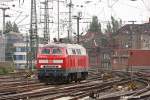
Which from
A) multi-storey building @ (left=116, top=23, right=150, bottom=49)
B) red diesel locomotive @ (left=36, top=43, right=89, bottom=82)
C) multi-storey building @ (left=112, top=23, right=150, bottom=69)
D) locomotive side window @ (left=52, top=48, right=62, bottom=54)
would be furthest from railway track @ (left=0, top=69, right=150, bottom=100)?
multi-storey building @ (left=116, top=23, right=150, bottom=49)

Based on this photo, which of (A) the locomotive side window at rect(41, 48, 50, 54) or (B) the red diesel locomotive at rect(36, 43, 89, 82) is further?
(A) the locomotive side window at rect(41, 48, 50, 54)

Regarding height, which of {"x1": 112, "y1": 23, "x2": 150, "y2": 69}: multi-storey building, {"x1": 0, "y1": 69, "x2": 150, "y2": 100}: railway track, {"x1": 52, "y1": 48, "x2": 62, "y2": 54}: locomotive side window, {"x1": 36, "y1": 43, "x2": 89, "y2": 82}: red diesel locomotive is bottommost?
{"x1": 0, "y1": 69, "x2": 150, "y2": 100}: railway track

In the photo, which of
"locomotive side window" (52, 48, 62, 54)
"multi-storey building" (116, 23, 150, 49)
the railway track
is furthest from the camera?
"multi-storey building" (116, 23, 150, 49)

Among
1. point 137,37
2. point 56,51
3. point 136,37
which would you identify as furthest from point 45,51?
point 136,37

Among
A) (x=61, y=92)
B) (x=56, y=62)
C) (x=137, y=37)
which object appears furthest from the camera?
(x=137, y=37)

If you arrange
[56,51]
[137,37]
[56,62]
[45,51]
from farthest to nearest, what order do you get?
[137,37] → [45,51] → [56,51] → [56,62]

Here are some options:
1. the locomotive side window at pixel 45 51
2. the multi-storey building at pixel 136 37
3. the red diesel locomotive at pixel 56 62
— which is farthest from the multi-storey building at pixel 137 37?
the locomotive side window at pixel 45 51

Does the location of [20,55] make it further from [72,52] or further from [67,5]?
[72,52]

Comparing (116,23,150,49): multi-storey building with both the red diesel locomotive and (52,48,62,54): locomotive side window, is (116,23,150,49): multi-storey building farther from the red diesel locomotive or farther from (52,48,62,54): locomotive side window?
(52,48,62,54): locomotive side window

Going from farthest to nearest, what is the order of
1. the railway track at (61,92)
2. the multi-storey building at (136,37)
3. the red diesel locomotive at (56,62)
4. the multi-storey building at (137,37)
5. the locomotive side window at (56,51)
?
the multi-storey building at (137,37)
the multi-storey building at (136,37)
the locomotive side window at (56,51)
the red diesel locomotive at (56,62)
the railway track at (61,92)

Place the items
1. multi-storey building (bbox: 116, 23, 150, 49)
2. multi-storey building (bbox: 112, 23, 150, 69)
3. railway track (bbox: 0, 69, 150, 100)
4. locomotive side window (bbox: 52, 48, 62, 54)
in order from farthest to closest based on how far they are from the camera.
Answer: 1. multi-storey building (bbox: 116, 23, 150, 49)
2. multi-storey building (bbox: 112, 23, 150, 69)
3. locomotive side window (bbox: 52, 48, 62, 54)
4. railway track (bbox: 0, 69, 150, 100)

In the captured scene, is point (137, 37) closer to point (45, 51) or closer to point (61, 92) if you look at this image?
point (45, 51)

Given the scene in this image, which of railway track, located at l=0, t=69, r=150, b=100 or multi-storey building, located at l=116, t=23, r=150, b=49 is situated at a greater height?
multi-storey building, located at l=116, t=23, r=150, b=49

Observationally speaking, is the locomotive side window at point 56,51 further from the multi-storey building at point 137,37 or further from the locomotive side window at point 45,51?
the multi-storey building at point 137,37
